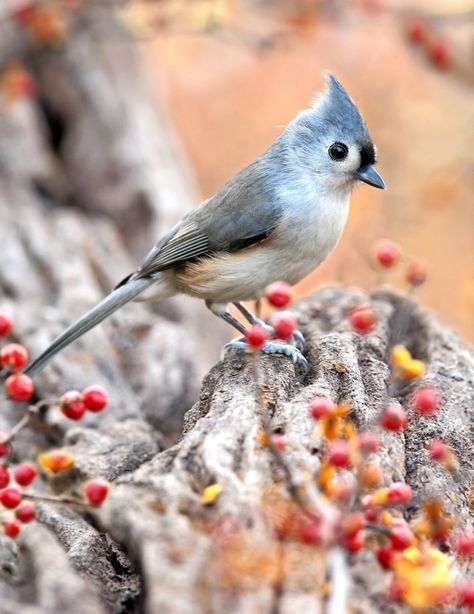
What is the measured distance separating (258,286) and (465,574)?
172 centimetres

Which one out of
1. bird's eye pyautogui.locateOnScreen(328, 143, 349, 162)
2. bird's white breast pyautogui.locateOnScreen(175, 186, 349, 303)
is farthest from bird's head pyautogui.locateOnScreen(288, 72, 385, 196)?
bird's white breast pyautogui.locateOnScreen(175, 186, 349, 303)

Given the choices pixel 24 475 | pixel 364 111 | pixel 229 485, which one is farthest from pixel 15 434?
pixel 364 111

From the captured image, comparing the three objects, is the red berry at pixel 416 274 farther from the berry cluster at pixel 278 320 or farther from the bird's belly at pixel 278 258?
the berry cluster at pixel 278 320

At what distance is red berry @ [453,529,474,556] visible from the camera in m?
2.10

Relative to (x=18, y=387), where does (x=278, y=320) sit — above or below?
above

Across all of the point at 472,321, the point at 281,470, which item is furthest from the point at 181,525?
the point at 472,321

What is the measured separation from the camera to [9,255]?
5094mm

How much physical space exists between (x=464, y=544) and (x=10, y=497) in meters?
1.21

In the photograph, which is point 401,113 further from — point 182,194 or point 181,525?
point 181,525

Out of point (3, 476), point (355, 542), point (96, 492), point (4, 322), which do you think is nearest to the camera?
point (355, 542)

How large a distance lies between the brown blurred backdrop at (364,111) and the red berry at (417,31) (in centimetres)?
26

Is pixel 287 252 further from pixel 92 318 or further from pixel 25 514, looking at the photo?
pixel 25 514

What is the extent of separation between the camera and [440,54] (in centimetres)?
613

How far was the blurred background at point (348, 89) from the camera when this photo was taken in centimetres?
633
